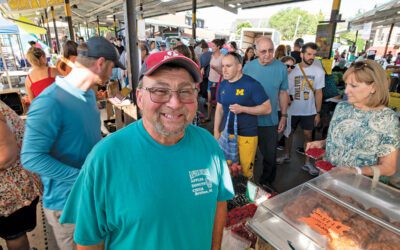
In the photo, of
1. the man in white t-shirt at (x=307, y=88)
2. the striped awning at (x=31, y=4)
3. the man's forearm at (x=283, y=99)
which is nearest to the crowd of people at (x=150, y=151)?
the man's forearm at (x=283, y=99)

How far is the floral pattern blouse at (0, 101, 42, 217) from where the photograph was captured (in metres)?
1.81

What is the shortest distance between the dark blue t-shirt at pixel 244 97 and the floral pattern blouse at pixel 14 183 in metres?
2.04

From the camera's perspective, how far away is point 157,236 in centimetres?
104

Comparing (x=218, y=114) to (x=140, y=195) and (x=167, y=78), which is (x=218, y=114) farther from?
(x=140, y=195)

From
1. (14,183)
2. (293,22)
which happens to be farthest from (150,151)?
(293,22)

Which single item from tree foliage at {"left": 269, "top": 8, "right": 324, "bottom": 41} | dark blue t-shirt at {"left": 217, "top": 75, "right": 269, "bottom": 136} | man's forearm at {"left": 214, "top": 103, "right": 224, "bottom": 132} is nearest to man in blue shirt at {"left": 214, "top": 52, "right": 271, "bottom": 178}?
dark blue t-shirt at {"left": 217, "top": 75, "right": 269, "bottom": 136}

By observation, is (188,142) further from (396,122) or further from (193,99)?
(396,122)

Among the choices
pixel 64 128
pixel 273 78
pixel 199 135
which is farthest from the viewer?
pixel 273 78

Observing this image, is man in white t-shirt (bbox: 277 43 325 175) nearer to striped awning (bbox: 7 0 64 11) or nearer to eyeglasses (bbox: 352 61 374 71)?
eyeglasses (bbox: 352 61 374 71)

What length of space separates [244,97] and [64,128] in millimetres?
1850

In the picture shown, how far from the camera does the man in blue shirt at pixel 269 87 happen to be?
125 inches

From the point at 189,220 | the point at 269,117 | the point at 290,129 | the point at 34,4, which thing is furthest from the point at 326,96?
the point at 34,4

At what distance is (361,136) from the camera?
196 cm

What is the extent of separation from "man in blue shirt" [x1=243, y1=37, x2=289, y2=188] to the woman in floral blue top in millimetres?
1120
